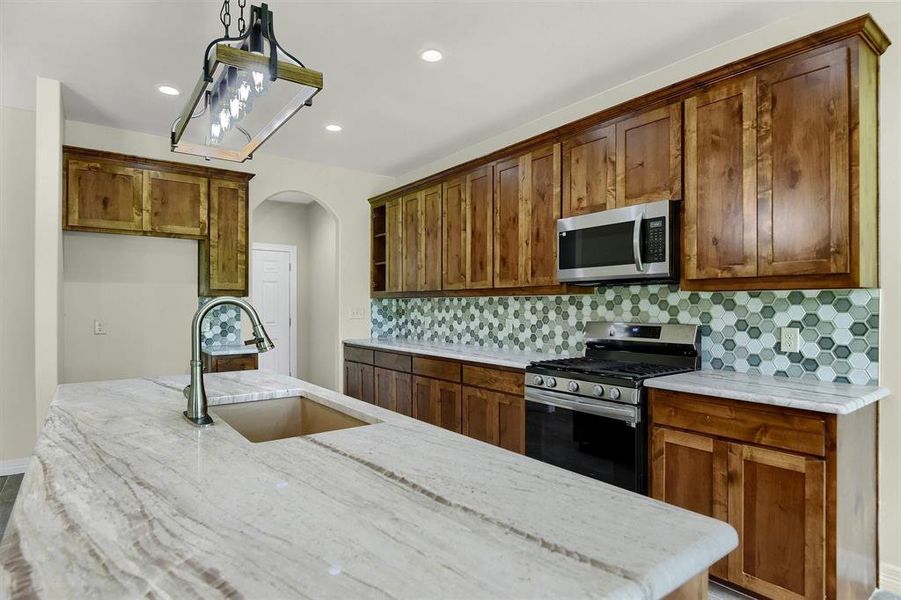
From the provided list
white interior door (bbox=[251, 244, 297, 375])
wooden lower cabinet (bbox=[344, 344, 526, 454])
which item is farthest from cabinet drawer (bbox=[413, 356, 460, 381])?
white interior door (bbox=[251, 244, 297, 375])

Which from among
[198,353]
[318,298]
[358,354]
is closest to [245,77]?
[198,353]

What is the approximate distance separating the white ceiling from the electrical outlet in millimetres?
1527

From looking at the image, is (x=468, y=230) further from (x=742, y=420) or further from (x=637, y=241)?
(x=742, y=420)

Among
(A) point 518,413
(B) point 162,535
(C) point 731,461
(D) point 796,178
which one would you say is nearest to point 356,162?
(A) point 518,413

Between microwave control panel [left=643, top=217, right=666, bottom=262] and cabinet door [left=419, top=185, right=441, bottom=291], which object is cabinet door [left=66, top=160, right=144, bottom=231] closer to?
cabinet door [left=419, top=185, right=441, bottom=291]

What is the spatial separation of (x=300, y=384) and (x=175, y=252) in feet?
9.68

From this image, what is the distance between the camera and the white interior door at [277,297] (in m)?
6.75

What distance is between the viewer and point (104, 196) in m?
3.96

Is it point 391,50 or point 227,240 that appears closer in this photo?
point 391,50

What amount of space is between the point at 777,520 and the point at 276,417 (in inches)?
80.8

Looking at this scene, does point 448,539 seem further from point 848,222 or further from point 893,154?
point 893,154

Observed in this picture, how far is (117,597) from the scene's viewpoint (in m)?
0.65

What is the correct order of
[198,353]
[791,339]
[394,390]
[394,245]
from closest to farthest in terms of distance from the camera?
[198,353] → [791,339] → [394,390] → [394,245]

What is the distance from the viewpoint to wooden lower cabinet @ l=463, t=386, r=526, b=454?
3.21 m
